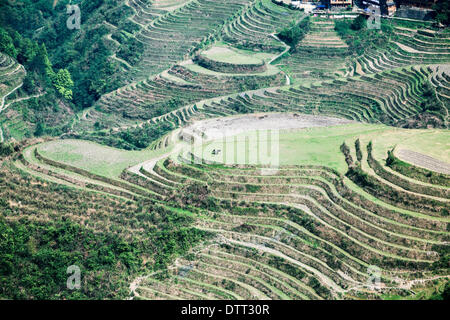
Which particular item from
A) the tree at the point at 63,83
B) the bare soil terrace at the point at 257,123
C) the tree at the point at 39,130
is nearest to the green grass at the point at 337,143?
the bare soil terrace at the point at 257,123

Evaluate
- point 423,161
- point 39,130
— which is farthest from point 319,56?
point 423,161

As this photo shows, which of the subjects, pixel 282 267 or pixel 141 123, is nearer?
pixel 282 267

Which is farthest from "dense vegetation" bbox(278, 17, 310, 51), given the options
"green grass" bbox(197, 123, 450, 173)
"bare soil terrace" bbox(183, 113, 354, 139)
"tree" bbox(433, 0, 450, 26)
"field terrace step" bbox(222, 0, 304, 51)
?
"green grass" bbox(197, 123, 450, 173)

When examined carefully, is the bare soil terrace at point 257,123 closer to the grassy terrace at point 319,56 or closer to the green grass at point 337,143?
the green grass at point 337,143

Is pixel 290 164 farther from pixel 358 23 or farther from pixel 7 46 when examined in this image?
pixel 7 46

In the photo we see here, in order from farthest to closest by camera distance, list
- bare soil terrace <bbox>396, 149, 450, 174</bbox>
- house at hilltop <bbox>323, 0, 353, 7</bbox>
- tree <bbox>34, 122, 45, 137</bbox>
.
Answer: house at hilltop <bbox>323, 0, 353, 7</bbox> → tree <bbox>34, 122, 45, 137</bbox> → bare soil terrace <bbox>396, 149, 450, 174</bbox>

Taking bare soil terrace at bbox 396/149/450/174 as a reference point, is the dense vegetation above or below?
above

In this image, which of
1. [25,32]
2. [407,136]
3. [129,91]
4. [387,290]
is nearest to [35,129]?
[129,91]

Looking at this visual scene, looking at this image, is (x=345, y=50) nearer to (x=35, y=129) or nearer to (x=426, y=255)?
(x=35, y=129)

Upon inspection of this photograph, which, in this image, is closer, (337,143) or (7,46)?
(337,143)

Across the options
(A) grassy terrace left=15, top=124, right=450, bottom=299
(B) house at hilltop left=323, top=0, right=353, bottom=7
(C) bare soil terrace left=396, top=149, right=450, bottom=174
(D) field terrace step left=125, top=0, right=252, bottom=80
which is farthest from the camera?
(B) house at hilltop left=323, top=0, right=353, bottom=7

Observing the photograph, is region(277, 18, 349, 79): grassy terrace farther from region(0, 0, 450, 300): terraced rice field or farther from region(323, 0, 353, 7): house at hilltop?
region(323, 0, 353, 7): house at hilltop
